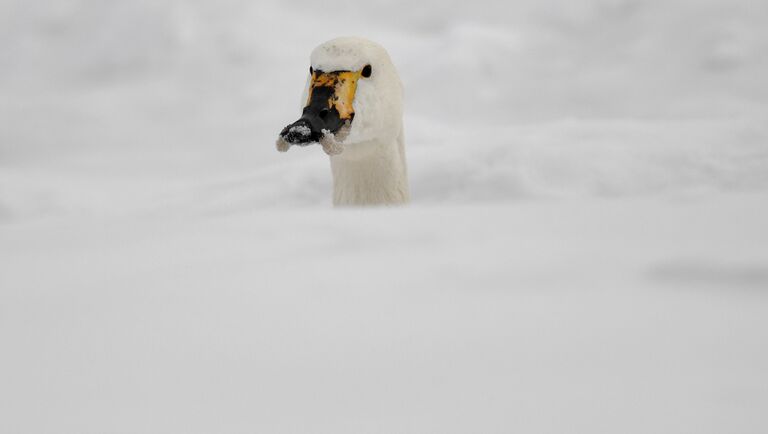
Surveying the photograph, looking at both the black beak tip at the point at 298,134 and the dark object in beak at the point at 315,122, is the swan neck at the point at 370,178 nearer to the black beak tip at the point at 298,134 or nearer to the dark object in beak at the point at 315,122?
the dark object in beak at the point at 315,122

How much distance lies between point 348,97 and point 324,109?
14 cm

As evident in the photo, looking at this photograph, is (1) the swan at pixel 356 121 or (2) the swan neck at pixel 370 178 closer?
(1) the swan at pixel 356 121

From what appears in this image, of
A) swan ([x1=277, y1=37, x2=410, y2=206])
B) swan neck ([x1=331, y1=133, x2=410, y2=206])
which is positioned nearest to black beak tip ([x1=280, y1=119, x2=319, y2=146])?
swan ([x1=277, y1=37, x2=410, y2=206])

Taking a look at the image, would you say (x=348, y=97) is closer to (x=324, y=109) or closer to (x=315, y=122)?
(x=324, y=109)

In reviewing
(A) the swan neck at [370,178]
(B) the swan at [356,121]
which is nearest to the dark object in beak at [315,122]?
(B) the swan at [356,121]

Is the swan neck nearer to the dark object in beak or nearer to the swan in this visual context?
the swan

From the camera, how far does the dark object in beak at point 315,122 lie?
7.92 ft

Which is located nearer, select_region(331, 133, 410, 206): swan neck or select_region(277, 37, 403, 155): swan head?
select_region(277, 37, 403, 155): swan head

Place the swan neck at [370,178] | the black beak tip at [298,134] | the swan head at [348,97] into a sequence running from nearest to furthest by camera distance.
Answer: the black beak tip at [298,134], the swan head at [348,97], the swan neck at [370,178]

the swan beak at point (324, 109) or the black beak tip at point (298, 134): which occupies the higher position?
the swan beak at point (324, 109)

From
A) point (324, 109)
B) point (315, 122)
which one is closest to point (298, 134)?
point (315, 122)

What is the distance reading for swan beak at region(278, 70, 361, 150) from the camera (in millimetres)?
2428

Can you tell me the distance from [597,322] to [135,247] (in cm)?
63

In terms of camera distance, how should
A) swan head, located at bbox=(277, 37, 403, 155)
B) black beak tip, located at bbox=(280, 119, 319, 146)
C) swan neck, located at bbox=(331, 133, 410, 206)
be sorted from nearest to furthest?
black beak tip, located at bbox=(280, 119, 319, 146)
swan head, located at bbox=(277, 37, 403, 155)
swan neck, located at bbox=(331, 133, 410, 206)
